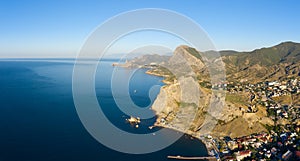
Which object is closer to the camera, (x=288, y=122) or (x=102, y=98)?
(x=288, y=122)

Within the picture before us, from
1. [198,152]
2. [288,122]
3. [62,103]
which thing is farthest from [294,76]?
[62,103]

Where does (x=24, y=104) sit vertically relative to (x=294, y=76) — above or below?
below

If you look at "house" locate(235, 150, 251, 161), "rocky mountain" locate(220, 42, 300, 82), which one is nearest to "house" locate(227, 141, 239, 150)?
"house" locate(235, 150, 251, 161)

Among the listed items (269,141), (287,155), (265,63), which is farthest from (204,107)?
(265,63)

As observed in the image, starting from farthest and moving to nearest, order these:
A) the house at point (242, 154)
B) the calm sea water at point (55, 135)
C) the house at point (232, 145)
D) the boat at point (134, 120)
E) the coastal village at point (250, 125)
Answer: the boat at point (134, 120)
the house at point (232, 145)
the coastal village at point (250, 125)
the house at point (242, 154)
the calm sea water at point (55, 135)

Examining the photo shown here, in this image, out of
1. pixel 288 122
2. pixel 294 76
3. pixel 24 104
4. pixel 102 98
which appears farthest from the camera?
pixel 294 76

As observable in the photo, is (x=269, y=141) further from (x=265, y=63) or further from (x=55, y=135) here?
(x=265, y=63)

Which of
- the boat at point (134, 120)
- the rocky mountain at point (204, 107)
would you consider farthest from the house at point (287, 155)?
the boat at point (134, 120)

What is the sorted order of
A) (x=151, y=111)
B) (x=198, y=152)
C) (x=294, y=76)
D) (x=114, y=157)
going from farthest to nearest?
1. (x=294, y=76)
2. (x=151, y=111)
3. (x=198, y=152)
4. (x=114, y=157)

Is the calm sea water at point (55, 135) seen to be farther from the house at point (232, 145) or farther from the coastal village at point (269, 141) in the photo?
the house at point (232, 145)

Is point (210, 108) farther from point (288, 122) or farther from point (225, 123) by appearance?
point (288, 122)

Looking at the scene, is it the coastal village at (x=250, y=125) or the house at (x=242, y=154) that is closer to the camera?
the house at (x=242, y=154)
